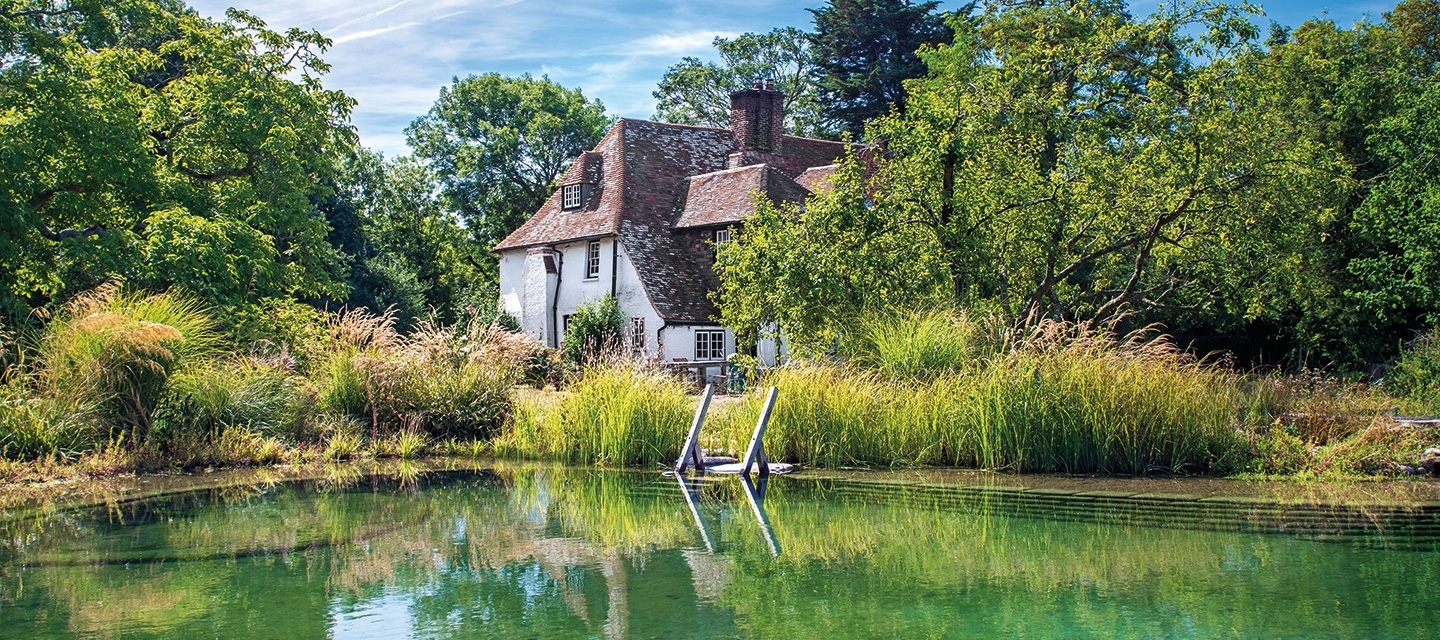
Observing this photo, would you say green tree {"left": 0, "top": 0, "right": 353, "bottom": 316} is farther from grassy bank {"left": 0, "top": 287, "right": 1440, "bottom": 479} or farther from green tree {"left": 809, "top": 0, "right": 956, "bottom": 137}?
green tree {"left": 809, "top": 0, "right": 956, "bottom": 137}

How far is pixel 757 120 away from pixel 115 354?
25420 mm

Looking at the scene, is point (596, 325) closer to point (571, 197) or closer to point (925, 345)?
point (571, 197)

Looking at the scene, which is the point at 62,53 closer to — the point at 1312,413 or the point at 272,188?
the point at 272,188

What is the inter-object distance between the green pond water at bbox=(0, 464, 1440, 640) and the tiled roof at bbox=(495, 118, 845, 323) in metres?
20.3

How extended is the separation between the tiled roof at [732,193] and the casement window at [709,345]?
3.04 metres

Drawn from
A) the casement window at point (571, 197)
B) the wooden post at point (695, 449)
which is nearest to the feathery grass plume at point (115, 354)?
the wooden post at point (695, 449)

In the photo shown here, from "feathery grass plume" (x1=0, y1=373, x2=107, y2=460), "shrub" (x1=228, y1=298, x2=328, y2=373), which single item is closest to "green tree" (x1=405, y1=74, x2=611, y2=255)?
"shrub" (x1=228, y1=298, x2=328, y2=373)

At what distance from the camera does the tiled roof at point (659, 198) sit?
33688 millimetres

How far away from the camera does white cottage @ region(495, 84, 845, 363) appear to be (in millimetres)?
33219

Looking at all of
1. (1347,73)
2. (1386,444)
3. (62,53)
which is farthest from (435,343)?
(1347,73)

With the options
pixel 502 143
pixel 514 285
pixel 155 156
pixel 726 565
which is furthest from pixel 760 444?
pixel 502 143

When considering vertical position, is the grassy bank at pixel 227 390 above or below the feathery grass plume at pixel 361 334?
below

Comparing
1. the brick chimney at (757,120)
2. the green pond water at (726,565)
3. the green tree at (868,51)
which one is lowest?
the green pond water at (726,565)

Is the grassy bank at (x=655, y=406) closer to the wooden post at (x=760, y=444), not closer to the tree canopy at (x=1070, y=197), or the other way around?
the wooden post at (x=760, y=444)
